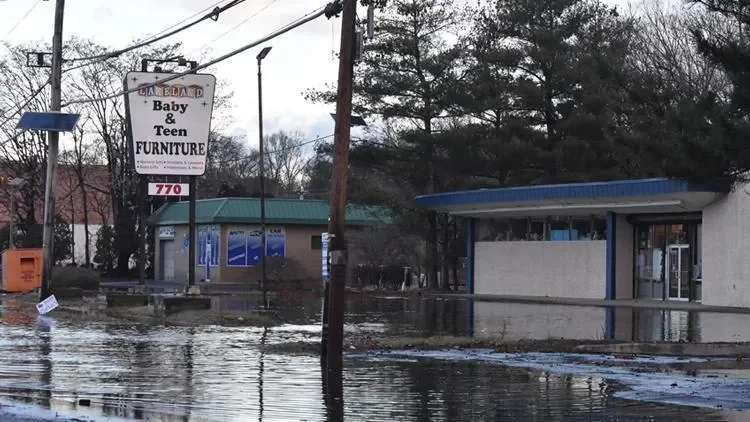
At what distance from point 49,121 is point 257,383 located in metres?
19.4

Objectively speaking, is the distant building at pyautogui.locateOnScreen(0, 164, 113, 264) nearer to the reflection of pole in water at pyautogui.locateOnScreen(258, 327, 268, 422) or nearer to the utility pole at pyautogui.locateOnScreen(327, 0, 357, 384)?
the reflection of pole in water at pyautogui.locateOnScreen(258, 327, 268, 422)

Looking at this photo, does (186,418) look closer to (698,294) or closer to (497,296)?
(698,294)

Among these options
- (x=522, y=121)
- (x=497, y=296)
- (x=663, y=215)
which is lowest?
(x=497, y=296)

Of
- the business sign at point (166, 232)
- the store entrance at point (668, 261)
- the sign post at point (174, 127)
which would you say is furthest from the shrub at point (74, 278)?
the business sign at point (166, 232)

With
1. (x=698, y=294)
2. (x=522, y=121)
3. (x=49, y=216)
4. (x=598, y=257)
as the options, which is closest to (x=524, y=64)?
(x=522, y=121)

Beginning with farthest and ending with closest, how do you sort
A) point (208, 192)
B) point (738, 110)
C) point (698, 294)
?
point (208, 192) < point (698, 294) < point (738, 110)

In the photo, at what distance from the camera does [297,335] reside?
24.9m

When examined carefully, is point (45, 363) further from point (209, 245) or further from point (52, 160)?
point (209, 245)

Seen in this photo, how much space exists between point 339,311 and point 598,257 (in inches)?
1245

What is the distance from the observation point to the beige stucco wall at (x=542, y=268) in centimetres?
4725

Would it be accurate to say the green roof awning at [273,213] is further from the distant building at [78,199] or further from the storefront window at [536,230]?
the storefront window at [536,230]

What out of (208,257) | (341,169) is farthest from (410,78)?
(341,169)

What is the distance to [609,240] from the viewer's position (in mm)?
46156

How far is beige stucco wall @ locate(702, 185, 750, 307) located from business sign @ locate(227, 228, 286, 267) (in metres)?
29.6
